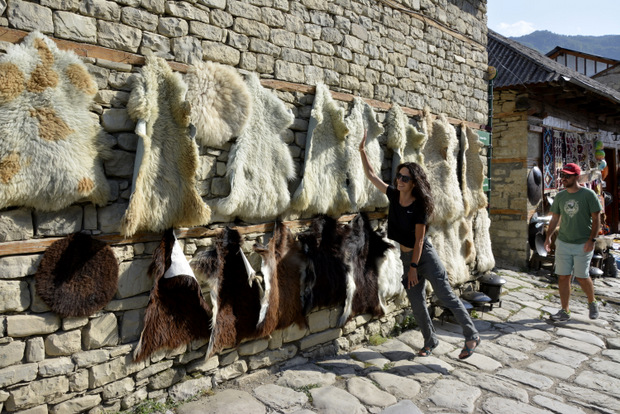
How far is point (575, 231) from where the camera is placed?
16.7 feet

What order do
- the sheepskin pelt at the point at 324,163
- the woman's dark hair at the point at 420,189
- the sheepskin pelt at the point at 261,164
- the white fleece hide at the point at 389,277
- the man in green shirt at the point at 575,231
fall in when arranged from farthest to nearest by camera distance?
the man in green shirt at the point at 575,231 < the white fleece hide at the point at 389,277 < the sheepskin pelt at the point at 324,163 < the woman's dark hair at the point at 420,189 < the sheepskin pelt at the point at 261,164

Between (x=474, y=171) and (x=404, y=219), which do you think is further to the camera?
(x=474, y=171)

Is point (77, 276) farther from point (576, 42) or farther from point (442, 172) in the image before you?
point (576, 42)

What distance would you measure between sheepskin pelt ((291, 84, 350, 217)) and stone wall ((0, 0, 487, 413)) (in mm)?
117

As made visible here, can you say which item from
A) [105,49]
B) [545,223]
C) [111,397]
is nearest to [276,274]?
[111,397]

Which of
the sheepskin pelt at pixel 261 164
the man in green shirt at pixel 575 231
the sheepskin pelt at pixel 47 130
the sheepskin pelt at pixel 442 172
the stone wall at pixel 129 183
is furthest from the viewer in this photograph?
the sheepskin pelt at pixel 442 172

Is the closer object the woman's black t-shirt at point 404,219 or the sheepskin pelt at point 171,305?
the sheepskin pelt at point 171,305

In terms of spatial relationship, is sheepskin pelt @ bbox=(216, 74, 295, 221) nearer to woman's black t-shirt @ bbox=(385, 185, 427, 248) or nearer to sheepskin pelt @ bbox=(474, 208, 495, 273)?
woman's black t-shirt @ bbox=(385, 185, 427, 248)

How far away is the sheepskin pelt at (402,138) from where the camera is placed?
15.4ft

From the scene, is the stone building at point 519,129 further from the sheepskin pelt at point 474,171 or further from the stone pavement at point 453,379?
the stone pavement at point 453,379

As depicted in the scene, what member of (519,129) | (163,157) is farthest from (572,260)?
(163,157)

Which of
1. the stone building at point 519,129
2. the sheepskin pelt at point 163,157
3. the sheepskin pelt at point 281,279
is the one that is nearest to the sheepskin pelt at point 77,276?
the sheepskin pelt at point 163,157

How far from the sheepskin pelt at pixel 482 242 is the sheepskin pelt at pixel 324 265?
2.78m

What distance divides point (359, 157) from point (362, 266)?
43.6 inches
